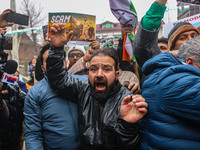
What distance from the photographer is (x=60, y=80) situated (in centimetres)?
174

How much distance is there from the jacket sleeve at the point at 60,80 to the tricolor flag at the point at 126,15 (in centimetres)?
67

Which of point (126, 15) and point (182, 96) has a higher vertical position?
point (126, 15)

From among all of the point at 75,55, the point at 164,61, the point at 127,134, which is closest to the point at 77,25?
the point at 75,55

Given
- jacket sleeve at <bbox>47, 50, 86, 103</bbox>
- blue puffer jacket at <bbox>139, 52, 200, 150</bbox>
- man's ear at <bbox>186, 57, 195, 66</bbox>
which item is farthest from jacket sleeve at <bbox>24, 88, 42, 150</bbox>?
man's ear at <bbox>186, 57, 195, 66</bbox>

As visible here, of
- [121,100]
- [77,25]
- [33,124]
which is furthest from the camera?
[77,25]

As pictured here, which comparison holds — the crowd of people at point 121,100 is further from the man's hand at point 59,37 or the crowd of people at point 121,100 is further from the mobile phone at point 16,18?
the mobile phone at point 16,18

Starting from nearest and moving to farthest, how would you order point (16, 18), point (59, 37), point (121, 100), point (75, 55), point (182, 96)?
point (182, 96), point (121, 100), point (59, 37), point (16, 18), point (75, 55)

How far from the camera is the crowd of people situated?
1.17 m

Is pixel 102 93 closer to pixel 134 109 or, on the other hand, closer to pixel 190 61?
pixel 134 109

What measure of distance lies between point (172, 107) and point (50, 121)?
1.13m

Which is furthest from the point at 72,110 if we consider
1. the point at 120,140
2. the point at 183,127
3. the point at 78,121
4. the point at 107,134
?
the point at 183,127

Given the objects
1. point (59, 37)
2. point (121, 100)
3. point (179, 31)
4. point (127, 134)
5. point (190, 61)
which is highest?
point (179, 31)

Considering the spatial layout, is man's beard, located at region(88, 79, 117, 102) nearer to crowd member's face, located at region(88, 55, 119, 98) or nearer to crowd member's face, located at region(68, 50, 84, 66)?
crowd member's face, located at region(88, 55, 119, 98)

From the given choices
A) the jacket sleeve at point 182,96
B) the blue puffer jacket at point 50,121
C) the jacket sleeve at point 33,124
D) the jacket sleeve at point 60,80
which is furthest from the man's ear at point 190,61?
the jacket sleeve at point 33,124
